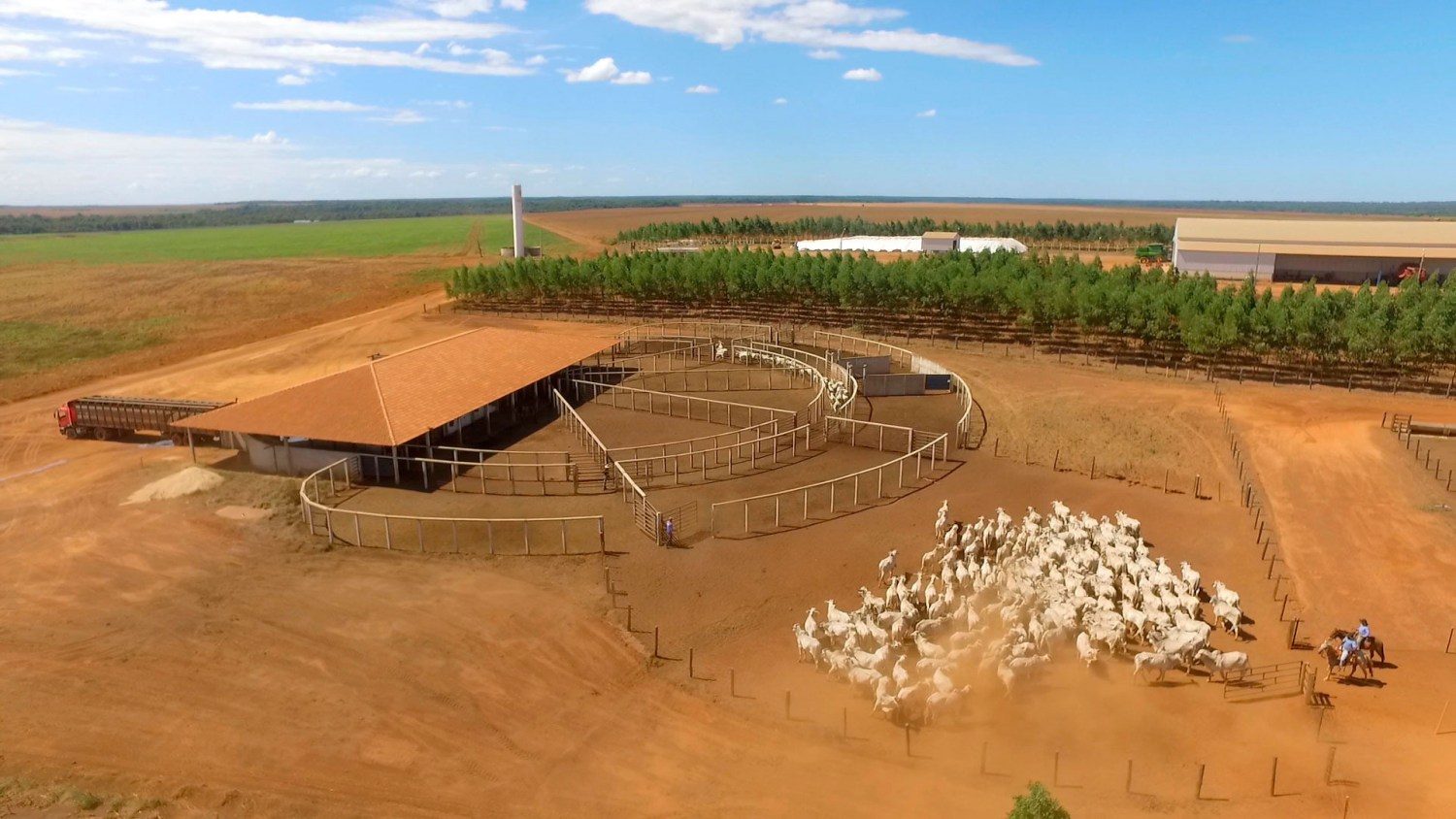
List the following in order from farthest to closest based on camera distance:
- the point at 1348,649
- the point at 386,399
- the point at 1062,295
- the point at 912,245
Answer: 1. the point at 912,245
2. the point at 1062,295
3. the point at 386,399
4. the point at 1348,649

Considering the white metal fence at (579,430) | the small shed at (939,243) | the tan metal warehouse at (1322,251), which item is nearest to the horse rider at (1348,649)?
the white metal fence at (579,430)

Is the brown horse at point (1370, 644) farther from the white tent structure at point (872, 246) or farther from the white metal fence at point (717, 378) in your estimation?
the white tent structure at point (872, 246)

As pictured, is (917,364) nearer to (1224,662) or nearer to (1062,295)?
(1062,295)

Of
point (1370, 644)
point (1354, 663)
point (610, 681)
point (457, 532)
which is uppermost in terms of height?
point (1370, 644)

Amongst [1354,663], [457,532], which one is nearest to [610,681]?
[457,532]

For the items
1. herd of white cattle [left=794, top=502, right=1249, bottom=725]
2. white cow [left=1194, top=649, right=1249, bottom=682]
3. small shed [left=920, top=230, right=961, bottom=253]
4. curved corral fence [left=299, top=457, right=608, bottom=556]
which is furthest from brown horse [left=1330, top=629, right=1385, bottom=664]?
small shed [left=920, top=230, right=961, bottom=253]

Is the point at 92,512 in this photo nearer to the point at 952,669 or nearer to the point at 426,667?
the point at 426,667
